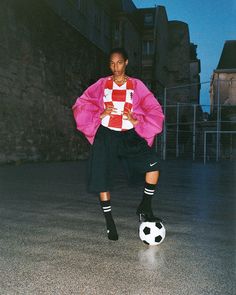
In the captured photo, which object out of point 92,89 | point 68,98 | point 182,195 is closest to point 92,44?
point 68,98

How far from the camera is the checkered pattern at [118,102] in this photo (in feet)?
10.5

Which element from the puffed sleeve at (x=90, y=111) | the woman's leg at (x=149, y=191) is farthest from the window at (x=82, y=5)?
the woman's leg at (x=149, y=191)

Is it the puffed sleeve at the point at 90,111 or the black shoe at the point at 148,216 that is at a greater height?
the puffed sleeve at the point at 90,111

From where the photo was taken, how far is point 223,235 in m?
3.30

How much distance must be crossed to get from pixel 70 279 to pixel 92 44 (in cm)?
1868

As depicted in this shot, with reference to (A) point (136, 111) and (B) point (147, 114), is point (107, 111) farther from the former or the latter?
(B) point (147, 114)

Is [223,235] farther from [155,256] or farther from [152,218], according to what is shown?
[155,256]

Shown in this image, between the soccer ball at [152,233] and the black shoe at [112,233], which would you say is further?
the black shoe at [112,233]

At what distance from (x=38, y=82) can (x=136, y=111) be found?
11.4 meters

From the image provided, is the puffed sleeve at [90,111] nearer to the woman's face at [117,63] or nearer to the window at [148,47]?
the woman's face at [117,63]


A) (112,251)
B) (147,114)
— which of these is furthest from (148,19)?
(112,251)

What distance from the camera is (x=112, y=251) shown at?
2770 mm

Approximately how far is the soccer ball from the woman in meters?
0.16

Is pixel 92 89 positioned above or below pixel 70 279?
above
